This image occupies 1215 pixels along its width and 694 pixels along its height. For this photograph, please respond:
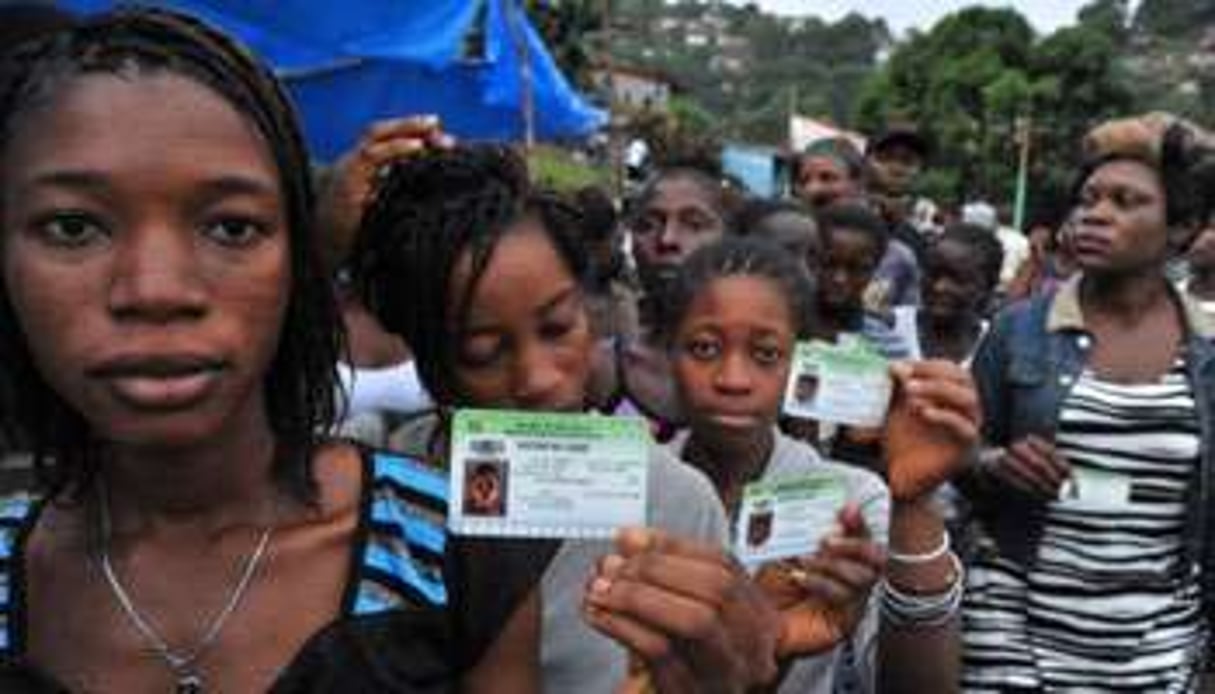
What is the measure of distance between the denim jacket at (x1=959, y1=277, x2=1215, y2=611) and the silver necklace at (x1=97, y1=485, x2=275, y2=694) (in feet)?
6.55

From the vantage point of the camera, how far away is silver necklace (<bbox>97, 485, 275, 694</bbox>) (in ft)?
4.50

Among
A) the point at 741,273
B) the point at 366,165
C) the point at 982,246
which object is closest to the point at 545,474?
the point at 366,165

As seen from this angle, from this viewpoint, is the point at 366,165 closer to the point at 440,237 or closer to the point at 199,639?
the point at 440,237

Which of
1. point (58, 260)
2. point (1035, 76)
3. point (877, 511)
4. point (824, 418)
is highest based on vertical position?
→ point (1035, 76)

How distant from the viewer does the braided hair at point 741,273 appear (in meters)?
2.77

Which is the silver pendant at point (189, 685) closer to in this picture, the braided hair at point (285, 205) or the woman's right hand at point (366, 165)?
the braided hair at point (285, 205)

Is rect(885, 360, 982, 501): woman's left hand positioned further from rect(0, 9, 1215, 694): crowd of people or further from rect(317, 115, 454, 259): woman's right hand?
rect(317, 115, 454, 259): woman's right hand

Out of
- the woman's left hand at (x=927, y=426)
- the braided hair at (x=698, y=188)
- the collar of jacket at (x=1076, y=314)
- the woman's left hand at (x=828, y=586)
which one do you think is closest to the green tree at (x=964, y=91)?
the braided hair at (x=698, y=188)

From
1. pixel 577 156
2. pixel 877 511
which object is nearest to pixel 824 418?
pixel 877 511

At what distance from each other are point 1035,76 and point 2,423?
134 ft

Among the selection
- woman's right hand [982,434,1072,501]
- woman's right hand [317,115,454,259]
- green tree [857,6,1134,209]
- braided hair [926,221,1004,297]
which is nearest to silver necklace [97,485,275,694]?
woman's right hand [317,115,454,259]

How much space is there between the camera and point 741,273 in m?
2.78

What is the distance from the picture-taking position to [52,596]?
1.41 meters

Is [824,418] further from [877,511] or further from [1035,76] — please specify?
[1035,76]
